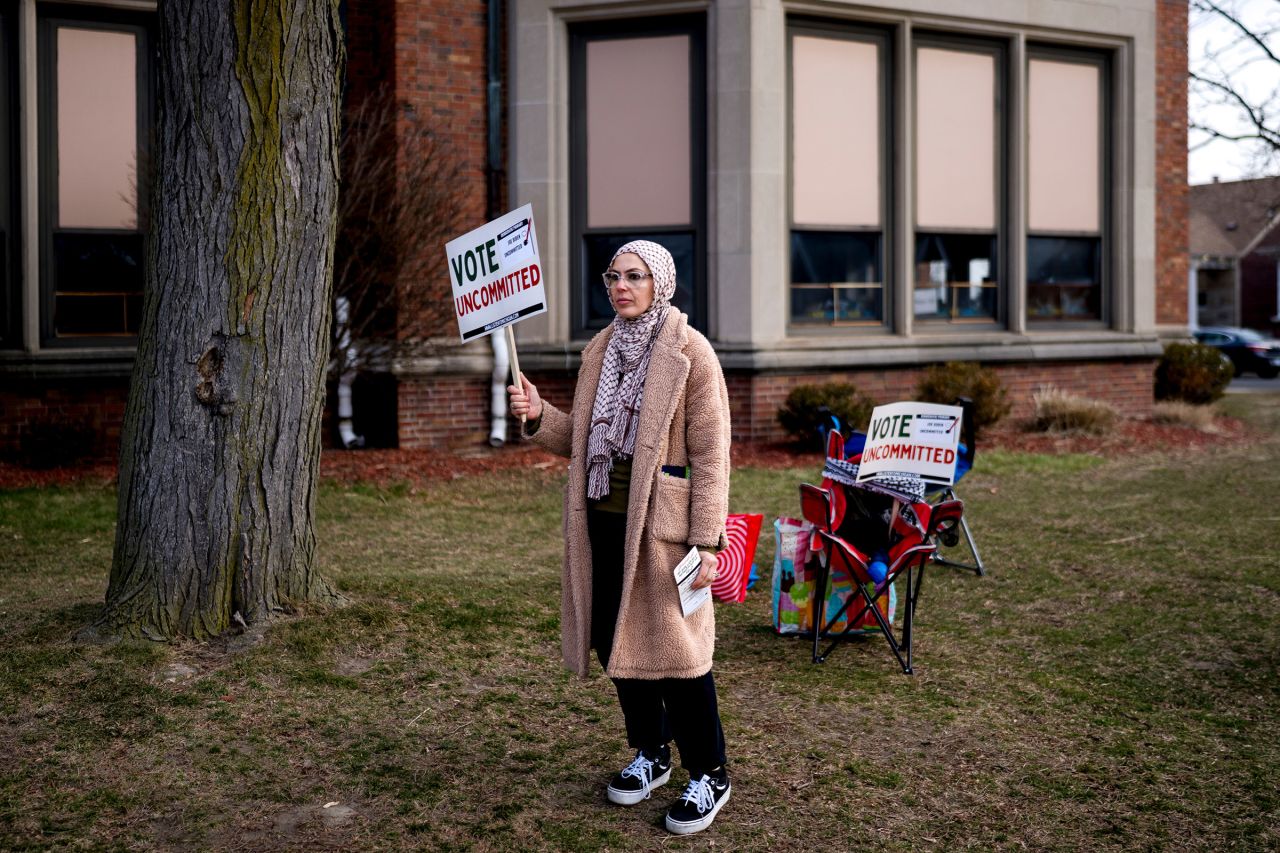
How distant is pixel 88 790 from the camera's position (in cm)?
432

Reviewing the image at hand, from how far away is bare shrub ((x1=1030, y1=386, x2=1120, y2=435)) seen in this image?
45.1ft

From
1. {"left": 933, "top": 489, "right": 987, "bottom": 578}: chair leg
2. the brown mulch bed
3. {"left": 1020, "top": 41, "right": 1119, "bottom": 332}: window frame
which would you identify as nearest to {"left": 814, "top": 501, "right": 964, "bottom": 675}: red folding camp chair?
{"left": 933, "top": 489, "right": 987, "bottom": 578}: chair leg

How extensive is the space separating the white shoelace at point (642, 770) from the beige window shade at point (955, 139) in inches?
416

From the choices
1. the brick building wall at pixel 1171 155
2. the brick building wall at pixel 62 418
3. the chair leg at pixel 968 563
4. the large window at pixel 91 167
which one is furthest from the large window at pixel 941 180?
the brick building wall at pixel 62 418

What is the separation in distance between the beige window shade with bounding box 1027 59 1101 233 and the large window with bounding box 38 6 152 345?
9.34 meters

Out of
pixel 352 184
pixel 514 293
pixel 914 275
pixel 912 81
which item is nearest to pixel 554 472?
pixel 352 184

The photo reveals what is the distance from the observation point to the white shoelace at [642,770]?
4.27 m

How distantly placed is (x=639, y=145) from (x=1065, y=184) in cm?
521

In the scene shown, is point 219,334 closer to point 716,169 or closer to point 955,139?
point 716,169

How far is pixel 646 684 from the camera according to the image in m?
4.17

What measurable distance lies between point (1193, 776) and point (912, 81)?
1046cm

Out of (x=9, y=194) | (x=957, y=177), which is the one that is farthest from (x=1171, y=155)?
(x=9, y=194)

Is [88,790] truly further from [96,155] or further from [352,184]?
[96,155]

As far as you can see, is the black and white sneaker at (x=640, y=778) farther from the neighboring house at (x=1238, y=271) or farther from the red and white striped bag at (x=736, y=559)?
the neighboring house at (x=1238, y=271)
